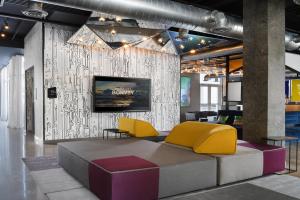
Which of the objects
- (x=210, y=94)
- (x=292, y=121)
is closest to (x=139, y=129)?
(x=292, y=121)

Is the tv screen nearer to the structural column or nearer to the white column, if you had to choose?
the structural column

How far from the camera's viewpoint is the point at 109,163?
332cm

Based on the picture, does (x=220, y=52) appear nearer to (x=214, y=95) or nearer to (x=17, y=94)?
(x=17, y=94)

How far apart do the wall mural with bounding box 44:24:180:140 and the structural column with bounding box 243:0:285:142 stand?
438 centimetres

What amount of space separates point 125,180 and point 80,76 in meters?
5.71

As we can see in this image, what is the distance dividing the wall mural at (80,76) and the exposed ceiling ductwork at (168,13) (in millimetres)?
3475

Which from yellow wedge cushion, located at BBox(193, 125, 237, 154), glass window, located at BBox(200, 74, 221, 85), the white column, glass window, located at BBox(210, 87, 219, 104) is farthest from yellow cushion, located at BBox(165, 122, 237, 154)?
glass window, located at BBox(210, 87, 219, 104)

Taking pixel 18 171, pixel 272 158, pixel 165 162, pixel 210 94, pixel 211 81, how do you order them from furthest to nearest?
pixel 211 81 < pixel 210 94 < pixel 18 171 < pixel 272 158 < pixel 165 162

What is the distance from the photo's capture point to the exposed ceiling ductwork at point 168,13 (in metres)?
4.60

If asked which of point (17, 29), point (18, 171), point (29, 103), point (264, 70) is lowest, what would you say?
point (18, 171)

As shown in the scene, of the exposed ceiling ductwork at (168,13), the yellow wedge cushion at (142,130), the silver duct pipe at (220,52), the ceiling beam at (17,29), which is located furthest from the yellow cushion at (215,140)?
the ceiling beam at (17,29)

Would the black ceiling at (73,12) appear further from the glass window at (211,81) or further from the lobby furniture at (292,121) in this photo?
the glass window at (211,81)

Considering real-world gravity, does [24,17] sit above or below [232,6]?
below

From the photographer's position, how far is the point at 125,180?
2.98 m
